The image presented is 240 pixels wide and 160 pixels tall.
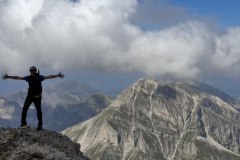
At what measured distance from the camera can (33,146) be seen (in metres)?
31.1

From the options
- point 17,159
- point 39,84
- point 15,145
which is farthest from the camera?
point 39,84

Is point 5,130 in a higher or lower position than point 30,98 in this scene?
lower

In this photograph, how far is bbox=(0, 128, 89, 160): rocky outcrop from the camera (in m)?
29.6

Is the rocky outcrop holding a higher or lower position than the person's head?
lower

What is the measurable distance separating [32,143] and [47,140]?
194cm

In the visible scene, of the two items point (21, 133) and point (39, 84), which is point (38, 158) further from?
point (39, 84)

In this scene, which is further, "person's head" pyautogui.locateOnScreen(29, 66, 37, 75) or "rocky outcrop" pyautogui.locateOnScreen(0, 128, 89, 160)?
"person's head" pyautogui.locateOnScreen(29, 66, 37, 75)

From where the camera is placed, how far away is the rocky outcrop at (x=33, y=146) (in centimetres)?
2958

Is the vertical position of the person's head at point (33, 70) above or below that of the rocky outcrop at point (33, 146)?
above

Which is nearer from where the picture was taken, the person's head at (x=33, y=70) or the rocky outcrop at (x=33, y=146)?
the rocky outcrop at (x=33, y=146)

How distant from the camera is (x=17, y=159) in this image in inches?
1138

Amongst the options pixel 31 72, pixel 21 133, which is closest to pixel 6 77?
pixel 31 72

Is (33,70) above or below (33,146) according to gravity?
above

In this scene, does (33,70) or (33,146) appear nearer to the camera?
(33,146)
